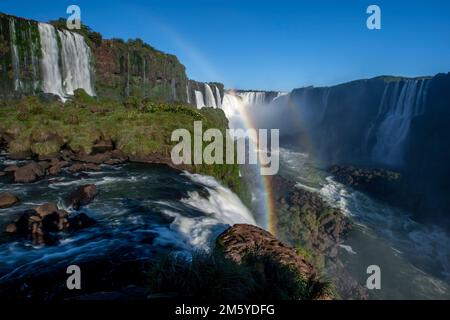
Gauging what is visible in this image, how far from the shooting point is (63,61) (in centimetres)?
3559

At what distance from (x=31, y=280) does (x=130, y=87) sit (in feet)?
152

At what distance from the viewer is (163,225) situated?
31.2 feet

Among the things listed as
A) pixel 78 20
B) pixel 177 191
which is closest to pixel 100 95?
pixel 78 20

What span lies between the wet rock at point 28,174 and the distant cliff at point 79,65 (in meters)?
22.2

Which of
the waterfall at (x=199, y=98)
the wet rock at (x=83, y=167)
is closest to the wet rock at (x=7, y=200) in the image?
the wet rock at (x=83, y=167)

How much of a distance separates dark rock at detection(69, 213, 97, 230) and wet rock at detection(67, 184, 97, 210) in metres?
1.47

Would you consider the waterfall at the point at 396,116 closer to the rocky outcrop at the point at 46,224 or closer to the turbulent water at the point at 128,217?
the turbulent water at the point at 128,217

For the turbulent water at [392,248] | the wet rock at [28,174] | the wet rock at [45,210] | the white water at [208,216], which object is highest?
the wet rock at [28,174]

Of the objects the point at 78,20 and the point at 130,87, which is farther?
the point at 130,87

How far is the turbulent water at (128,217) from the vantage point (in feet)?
24.1

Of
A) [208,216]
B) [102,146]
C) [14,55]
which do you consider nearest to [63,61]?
[14,55]

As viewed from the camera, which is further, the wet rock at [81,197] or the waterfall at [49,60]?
the waterfall at [49,60]

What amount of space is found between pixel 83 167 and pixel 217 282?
14078 millimetres
